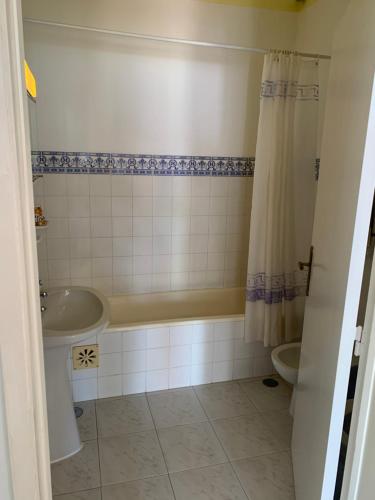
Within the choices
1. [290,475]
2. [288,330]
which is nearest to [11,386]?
[290,475]

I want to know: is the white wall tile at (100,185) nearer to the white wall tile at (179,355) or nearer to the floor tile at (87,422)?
the white wall tile at (179,355)

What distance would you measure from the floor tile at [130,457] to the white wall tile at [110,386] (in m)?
0.36

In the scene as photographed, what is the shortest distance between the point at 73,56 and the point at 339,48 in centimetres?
176

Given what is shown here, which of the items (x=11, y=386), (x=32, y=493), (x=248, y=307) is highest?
(x=11, y=386)

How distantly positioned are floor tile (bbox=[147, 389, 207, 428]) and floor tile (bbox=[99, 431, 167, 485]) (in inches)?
5.5

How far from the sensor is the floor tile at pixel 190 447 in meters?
1.86

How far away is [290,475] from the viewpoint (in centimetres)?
181

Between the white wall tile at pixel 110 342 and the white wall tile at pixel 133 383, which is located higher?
the white wall tile at pixel 110 342

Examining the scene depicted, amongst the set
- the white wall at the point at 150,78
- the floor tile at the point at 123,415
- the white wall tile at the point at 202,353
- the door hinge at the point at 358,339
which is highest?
the white wall at the point at 150,78

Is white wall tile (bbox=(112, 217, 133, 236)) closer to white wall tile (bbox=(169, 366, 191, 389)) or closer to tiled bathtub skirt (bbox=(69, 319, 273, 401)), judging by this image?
tiled bathtub skirt (bbox=(69, 319, 273, 401))

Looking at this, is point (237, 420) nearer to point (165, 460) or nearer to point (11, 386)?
point (165, 460)

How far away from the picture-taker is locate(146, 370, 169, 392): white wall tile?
241 centimetres

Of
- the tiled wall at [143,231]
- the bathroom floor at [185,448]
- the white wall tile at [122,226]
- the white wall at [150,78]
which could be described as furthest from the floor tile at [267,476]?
the white wall at [150,78]

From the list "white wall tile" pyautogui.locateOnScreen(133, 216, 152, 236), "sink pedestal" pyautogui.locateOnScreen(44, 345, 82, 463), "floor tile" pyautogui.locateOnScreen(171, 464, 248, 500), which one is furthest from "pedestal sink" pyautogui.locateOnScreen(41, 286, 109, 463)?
"white wall tile" pyautogui.locateOnScreen(133, 216, 152, 236)
